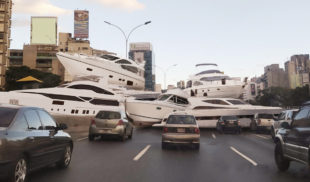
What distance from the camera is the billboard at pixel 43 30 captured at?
101 metres

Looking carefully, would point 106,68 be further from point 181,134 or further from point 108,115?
point 181,134

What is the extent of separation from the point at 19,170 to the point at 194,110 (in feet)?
81.0

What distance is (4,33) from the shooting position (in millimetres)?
A: 72438

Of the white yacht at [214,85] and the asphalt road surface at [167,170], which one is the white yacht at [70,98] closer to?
the white yacht at [214,85]

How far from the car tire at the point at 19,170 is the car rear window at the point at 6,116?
2.32 ft

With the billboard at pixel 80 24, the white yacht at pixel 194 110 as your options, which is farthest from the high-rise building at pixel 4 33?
the white yacht at pixel 194 110

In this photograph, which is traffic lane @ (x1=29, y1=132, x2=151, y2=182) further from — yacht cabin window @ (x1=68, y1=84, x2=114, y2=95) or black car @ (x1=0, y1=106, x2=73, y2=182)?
yacht cabin window @ (x1=68, y1=84, x2=114, y2=95)

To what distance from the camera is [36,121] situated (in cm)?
659

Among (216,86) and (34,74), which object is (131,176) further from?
(34,74)

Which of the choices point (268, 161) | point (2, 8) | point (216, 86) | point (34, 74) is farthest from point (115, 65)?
point (2, 8)

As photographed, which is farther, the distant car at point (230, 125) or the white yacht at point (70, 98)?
the white yacht at point (70, 98)

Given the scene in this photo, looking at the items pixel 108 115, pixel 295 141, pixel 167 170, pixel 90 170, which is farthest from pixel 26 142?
pixel 108 115

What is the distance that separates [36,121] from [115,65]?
37770 mm

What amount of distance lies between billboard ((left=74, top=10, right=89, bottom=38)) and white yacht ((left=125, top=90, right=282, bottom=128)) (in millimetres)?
94717
